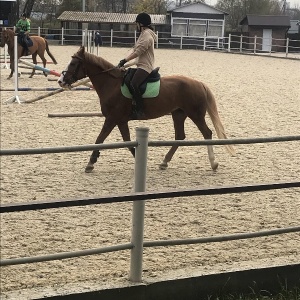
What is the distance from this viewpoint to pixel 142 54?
802 centimetres

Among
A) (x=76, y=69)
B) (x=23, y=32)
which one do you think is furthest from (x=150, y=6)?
(x=76, y=69)

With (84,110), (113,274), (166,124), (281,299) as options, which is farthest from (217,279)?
(84,110)

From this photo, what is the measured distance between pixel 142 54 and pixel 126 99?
611 mm

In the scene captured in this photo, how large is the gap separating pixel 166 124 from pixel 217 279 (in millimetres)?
8203

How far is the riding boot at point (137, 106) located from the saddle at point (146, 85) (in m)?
0.06

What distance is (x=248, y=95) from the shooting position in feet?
57.4

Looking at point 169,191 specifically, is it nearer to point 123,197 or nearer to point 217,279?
point 123,197

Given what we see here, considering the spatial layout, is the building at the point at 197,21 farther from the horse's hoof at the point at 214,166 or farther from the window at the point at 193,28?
the horse's hoof at the point at 214,166

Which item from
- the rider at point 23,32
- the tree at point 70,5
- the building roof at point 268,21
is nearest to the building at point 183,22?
the building roof at point 268,21

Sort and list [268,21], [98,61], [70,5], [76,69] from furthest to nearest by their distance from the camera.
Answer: [70,5], [268,21], [76,69], [98,61]

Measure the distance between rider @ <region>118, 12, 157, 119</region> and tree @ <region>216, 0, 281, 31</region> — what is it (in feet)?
207

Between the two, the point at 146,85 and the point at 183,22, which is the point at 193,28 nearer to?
the point at 183,22

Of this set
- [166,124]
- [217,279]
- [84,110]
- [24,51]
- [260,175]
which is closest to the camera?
[217,279]

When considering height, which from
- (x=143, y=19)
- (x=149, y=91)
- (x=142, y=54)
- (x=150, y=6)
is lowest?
(x=149, y=91)
